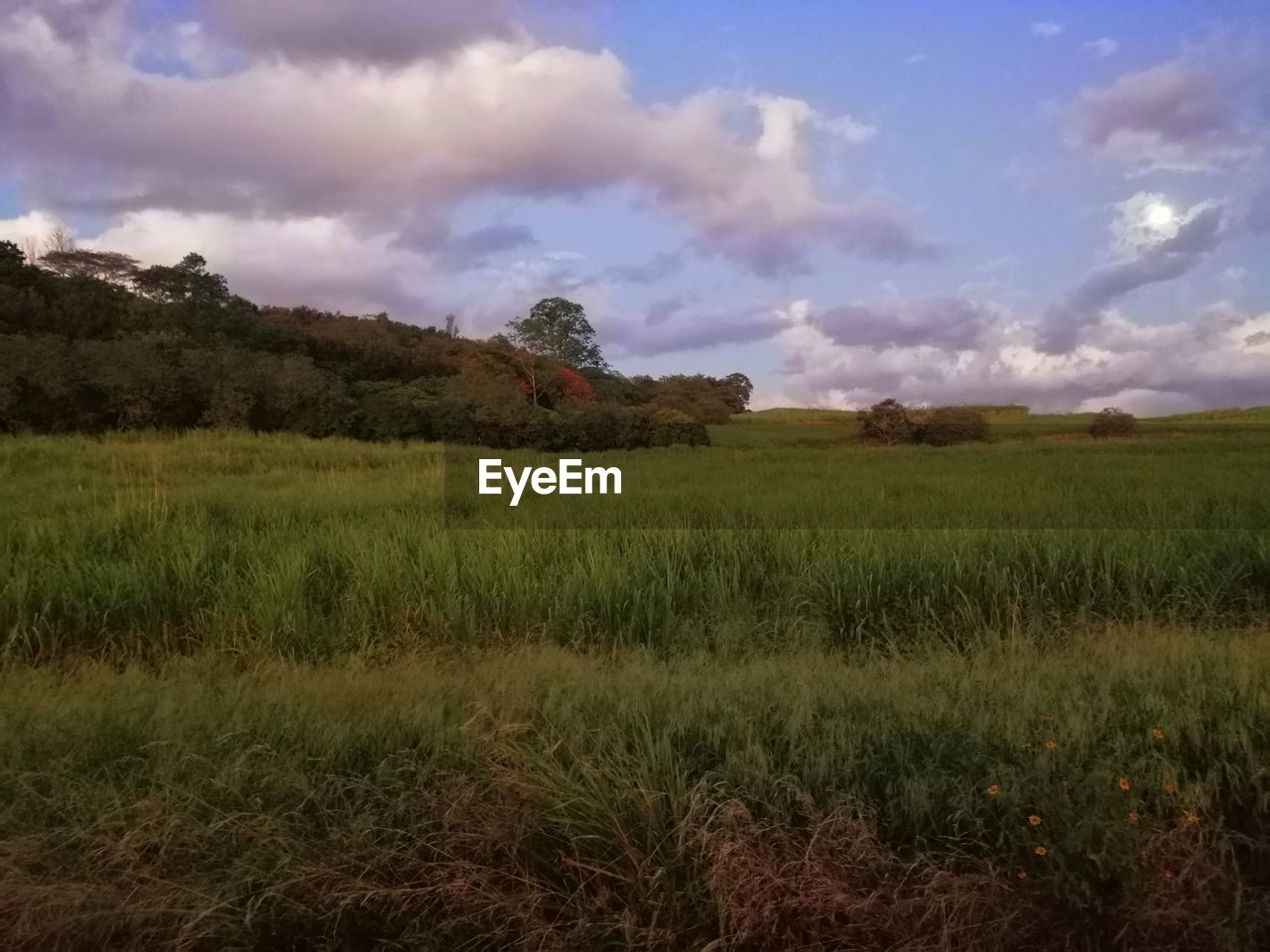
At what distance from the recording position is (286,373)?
2122 centimetres

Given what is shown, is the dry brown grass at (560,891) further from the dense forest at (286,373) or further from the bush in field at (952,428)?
the bush in field at (952,428)

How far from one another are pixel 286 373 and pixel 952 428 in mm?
16641

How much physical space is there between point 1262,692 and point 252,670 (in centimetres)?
496

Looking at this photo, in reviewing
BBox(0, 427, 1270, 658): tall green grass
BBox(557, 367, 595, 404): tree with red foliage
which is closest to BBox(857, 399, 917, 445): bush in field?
BBox(557, 367, 595, 404): tree with red foliage

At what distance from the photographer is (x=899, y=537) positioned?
740 centimetres

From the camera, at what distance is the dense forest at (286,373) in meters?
18.0

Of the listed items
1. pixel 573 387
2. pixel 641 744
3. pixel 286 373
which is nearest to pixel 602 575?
pixel 641 744

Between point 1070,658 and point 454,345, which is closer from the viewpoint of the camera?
point 1070,658

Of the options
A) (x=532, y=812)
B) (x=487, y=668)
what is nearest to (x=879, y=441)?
(x=487, y=668)

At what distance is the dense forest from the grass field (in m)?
12.0

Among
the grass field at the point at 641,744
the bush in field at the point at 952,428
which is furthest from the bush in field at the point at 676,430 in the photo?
the grass field at the point at 641,744

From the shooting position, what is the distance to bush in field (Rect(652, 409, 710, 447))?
25562mm

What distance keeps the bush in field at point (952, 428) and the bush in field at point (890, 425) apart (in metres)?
0.29

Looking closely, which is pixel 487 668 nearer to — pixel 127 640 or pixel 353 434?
pixel 127 640
